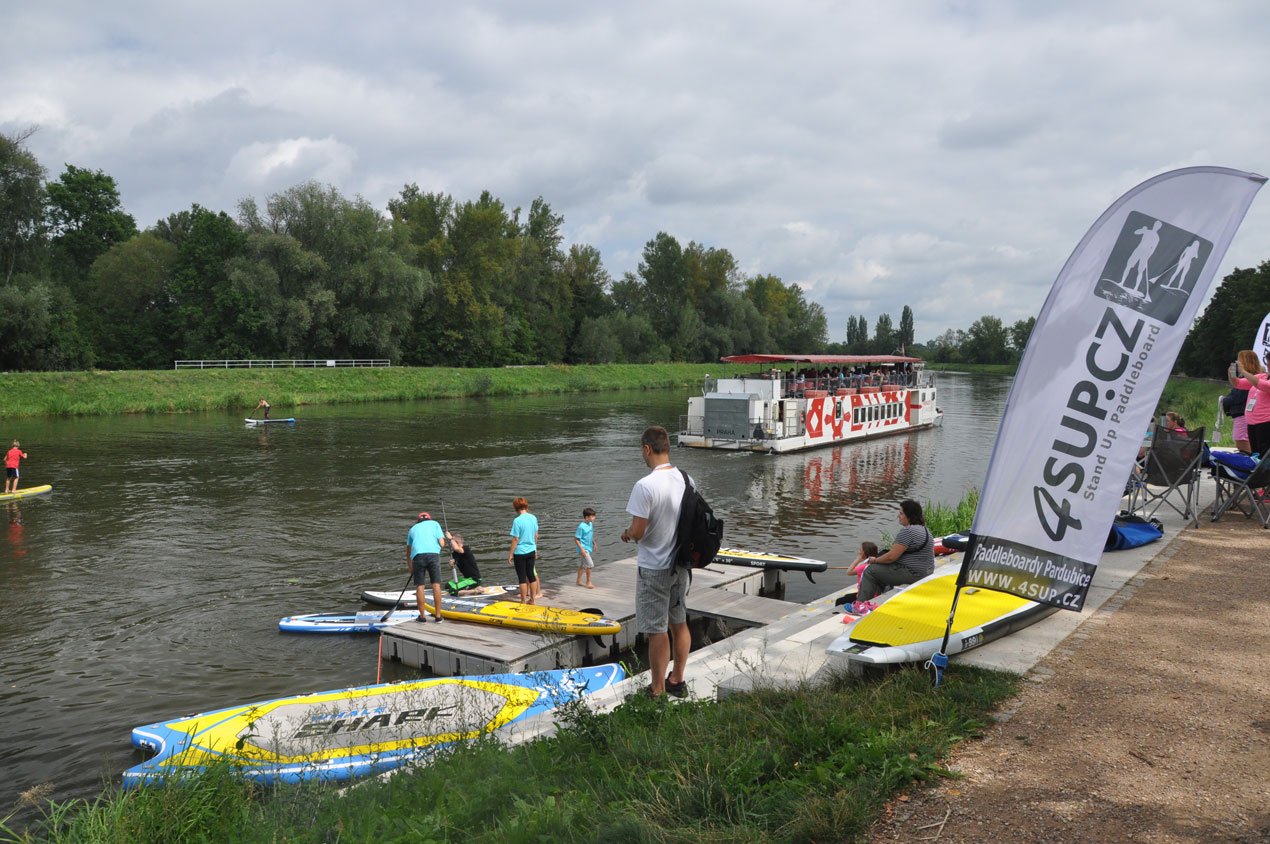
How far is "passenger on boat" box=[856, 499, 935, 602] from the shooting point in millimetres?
10266

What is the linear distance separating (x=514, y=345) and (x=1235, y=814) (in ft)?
283

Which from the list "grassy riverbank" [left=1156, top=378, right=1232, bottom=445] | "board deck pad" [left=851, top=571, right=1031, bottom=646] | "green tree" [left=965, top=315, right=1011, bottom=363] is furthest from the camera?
"green tree" [left=965, top=315, right=1011, bottom=363]

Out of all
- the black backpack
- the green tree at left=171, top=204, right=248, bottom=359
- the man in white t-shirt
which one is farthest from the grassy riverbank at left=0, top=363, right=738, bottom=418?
the black backpack

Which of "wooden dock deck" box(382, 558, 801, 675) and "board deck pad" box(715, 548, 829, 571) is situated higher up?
"board deck pad" box(715, 548, 829, 571)

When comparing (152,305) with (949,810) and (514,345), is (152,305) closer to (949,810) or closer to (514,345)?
(514,345)

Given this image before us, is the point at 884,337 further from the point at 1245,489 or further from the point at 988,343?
the point at 1245,489

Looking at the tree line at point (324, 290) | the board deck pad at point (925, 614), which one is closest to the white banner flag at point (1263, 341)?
the board deck pad at point (925, 614)

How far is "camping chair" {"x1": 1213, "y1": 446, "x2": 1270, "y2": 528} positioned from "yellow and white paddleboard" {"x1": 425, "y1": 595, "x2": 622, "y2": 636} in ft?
31.1

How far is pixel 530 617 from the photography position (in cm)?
1188

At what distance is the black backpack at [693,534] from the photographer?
6.77 metres

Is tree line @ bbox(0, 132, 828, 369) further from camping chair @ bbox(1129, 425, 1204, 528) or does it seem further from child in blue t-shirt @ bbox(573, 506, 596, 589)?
camping chair @ bbox(1129, 425, 1204, 528)

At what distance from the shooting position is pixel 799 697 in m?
6.30

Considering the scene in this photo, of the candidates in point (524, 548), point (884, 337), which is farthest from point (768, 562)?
point (884, 337)

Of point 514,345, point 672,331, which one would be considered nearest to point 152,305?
point 514,345
